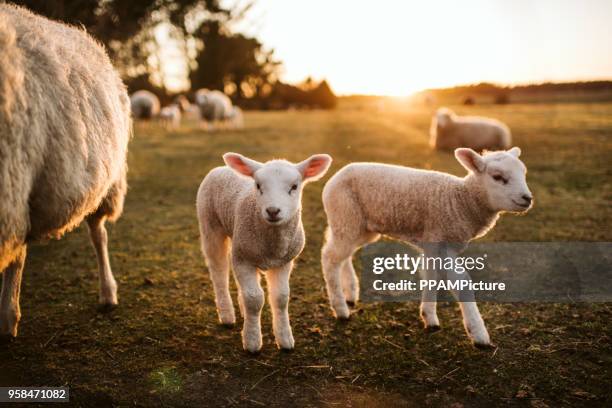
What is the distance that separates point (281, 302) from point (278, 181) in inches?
37.2

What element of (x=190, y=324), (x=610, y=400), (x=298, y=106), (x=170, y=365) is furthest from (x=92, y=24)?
(x=298, y=106)

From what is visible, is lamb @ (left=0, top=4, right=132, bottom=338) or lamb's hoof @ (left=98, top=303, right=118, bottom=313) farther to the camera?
lamb's hoof @ (left=98, top=303, right=118, bottom=313)

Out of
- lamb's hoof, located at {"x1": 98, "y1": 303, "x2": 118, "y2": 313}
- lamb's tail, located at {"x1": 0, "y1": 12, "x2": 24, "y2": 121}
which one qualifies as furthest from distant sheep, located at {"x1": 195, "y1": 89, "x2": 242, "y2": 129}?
lamb's tail, located at {"x1": 0, "y1": 12, "x2": 24, "y2": 121}

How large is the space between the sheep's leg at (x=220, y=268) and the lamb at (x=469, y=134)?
12.6 meters

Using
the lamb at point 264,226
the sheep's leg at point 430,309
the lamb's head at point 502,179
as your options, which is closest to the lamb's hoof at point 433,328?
the sheep's leg at point 430,309

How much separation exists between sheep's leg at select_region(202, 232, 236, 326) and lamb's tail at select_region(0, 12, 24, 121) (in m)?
1.83

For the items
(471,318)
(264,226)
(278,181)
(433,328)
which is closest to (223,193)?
(264,226)

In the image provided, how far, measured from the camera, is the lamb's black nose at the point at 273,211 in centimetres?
318

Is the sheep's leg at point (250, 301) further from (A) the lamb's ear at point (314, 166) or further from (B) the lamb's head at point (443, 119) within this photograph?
(B) the lamb's head at point (443, 119)

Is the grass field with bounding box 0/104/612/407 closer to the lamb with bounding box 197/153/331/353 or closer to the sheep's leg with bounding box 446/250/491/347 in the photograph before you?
the sheep's leg with bounding box 446/250/491/347

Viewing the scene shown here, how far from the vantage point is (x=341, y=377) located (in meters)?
3.43

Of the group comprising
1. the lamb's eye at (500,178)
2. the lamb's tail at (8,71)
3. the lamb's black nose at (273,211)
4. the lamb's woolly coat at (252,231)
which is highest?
the lamb's tail at (8,71)

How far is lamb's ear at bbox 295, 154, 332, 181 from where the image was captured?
3.57 meters

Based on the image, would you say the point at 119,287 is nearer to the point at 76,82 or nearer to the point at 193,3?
the point at 76,82
